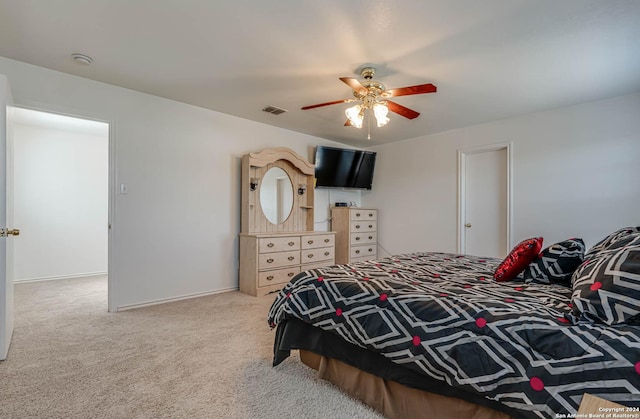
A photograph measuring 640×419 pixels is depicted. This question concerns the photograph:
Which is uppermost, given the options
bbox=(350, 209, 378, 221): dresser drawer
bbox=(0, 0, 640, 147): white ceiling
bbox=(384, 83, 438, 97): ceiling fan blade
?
bbox=(0, 0, 640, 147): white ceiling

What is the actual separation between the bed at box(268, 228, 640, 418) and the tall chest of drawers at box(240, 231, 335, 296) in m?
1.83

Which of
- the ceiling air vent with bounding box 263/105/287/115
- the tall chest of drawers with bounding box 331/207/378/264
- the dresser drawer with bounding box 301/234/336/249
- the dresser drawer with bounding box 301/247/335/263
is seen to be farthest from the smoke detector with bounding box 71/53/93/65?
the tall chest of drawers with bounding box 331/207/378/264

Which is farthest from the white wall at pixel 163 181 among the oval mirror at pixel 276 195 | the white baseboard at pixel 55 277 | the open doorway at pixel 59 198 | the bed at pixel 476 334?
the white baseboard at pixel 55 277

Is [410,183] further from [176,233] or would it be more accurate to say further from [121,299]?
[121,299]

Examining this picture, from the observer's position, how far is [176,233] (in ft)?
11.8

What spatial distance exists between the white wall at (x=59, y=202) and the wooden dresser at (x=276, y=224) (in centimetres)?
298

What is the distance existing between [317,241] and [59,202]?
4.23 meters

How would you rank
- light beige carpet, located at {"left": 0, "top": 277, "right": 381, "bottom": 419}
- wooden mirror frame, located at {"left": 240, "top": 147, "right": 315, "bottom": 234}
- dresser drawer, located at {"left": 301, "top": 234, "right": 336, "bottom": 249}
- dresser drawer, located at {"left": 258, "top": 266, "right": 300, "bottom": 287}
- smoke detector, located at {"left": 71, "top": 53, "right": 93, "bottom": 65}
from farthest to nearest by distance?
dresser drawer, located at {"left": 301, "top": 234, "right": 336, "bottom": 249}
wooden mirror frame, located at {"left": 240, "top": 147, "right": 315, "bottom": 234}
dresser drawer, located at {"left": 258, "top": 266, "right": 300, "bottom": 287}
smoke detector, located at {"left": 71, "top": 53, "right": 93, "bottom": 65}
light beige carpet, located at {"left": 0, "top": 277, "right": 381, "bottom": 419}

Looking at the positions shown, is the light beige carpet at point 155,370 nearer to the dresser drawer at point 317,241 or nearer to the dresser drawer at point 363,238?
the dresser drawer at point 317,241

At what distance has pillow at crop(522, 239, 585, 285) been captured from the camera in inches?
70.5

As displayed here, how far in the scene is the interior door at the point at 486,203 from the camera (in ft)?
13.5

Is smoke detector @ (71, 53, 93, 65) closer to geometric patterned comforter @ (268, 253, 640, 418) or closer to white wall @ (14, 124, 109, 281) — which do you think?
geometric patterned comforter @ (268, 253, 640, 418)

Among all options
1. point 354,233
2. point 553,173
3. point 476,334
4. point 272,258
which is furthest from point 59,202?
point 553,173

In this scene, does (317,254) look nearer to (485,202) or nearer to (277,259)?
(277,259)
